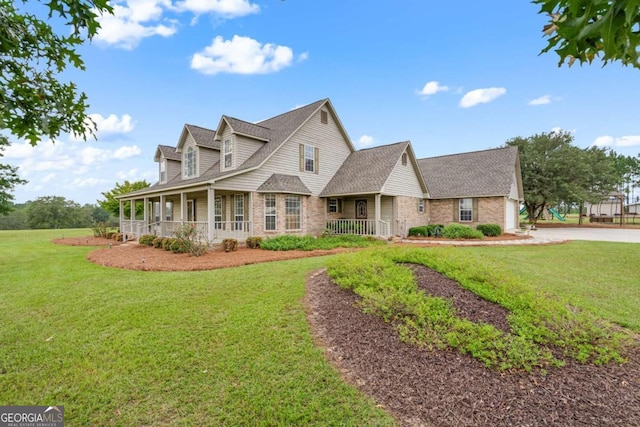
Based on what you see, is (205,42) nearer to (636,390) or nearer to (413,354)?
(413,354)

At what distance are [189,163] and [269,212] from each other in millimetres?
7602

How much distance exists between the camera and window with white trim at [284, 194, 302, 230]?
1584 cm

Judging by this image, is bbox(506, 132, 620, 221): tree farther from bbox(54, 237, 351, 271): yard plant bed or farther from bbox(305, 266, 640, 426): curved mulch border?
bbox(305, 266, 640, 426): curved mulch border

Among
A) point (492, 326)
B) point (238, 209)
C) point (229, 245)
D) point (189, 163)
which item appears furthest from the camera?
point (189, 163)

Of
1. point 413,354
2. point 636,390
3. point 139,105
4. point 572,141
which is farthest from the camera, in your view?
point 572,141

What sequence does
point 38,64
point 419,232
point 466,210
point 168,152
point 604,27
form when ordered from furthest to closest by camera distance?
point 168,152, point 466,210, point 419,232, point 38,64, point 604,27

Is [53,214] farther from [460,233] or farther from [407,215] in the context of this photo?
[460,233]

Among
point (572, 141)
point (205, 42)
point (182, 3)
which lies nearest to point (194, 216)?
point (205, 42)

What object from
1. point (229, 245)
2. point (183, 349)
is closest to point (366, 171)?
point (229, 245)

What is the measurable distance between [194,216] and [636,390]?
2095 centimetres

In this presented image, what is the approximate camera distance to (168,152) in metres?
21.1

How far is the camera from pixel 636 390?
305 centimetres

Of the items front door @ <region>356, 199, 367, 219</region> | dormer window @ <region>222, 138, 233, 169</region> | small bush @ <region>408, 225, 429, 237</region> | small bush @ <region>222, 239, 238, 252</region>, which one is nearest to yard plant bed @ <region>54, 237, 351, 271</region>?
small bush @ <region>222, 239, 238, 252</region>

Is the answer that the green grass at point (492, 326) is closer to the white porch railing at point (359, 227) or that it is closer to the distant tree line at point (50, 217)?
the white porch railing at point (359, 227)
